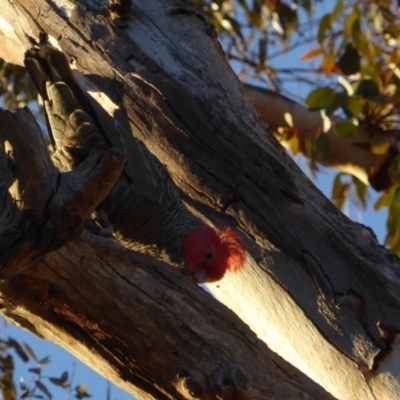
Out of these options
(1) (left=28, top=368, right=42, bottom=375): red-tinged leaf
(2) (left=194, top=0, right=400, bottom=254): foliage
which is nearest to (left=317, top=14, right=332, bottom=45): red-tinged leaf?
(2) (left=194, top=0, right=400, bottom=254): foliage

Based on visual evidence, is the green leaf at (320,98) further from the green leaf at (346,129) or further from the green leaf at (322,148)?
the green leaf at (322,148)

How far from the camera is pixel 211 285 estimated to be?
2535mm

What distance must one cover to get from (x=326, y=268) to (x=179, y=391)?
0.64 metres

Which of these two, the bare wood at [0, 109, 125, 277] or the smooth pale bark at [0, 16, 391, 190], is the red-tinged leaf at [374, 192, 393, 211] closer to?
the smooth pale bark at [0, 16, 391, 190]

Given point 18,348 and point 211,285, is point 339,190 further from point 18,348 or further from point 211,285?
point 18,348

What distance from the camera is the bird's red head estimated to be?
230 cm

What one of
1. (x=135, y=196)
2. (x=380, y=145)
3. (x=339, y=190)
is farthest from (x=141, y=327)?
(x=339, y=190)

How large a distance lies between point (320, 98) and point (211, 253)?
73cm

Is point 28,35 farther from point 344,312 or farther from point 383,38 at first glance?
point 383,38

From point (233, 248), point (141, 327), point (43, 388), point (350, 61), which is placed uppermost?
point (350, 61)

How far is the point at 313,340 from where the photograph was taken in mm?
2064

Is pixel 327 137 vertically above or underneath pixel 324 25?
underneath

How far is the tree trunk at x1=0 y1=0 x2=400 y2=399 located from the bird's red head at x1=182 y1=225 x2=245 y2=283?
0.06m

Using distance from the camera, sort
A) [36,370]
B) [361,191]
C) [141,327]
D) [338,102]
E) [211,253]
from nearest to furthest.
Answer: [141,327] → [211,253] → [338,102] → [36,370] → [361,191]
